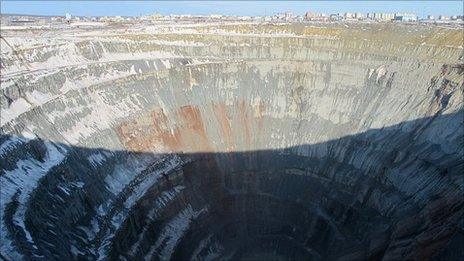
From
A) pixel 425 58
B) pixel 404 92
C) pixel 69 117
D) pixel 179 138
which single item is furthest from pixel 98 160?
pixel 425 58

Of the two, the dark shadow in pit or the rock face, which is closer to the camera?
the dark shadow in pit

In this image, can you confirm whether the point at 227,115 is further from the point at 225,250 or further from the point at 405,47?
the point at 405,47

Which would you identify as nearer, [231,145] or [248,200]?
[248,200]

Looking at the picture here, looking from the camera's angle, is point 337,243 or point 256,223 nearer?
point 337,243

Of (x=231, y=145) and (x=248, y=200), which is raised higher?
(x=231, y=145)
